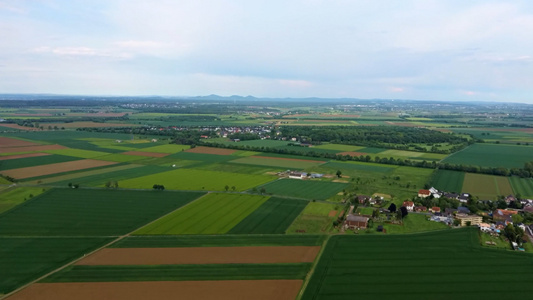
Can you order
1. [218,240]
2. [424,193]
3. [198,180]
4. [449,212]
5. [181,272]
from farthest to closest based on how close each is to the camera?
[198,180], [424,193], [449,212], [218,240], [181,272]

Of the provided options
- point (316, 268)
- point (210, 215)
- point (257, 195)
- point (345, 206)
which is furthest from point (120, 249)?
point (345, 206)

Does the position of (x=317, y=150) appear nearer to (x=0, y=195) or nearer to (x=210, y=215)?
(x=210, y=215)

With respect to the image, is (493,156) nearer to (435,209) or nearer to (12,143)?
(435,209)

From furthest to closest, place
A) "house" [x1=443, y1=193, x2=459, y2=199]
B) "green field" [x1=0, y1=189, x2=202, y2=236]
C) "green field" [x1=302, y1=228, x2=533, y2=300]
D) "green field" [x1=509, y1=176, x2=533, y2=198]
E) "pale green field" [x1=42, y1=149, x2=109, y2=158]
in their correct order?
"pale green field" [x1=42, y1=149, x2=109, y2=158] → "green field" [x1=509, y1=176, x2=533, y2=198] → "house" [x1=443, y1=193, x2=459, y2=199] → "green field" [x1=0, y1=189, x2=202, y2=236] → "green field" [x1=302, y1=228, x2=533, y2=300]

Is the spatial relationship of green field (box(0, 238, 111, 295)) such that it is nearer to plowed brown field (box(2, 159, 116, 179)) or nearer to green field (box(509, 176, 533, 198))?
plowed brown field (box(2, 159, 116, 179))

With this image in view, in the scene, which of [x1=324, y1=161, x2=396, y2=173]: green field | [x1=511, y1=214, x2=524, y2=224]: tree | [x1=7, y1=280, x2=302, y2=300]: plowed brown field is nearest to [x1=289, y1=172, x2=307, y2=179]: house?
[x1=324, y1=161, x2=396, y2=173]: green field

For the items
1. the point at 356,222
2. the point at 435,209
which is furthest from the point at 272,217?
the point at 435,209
